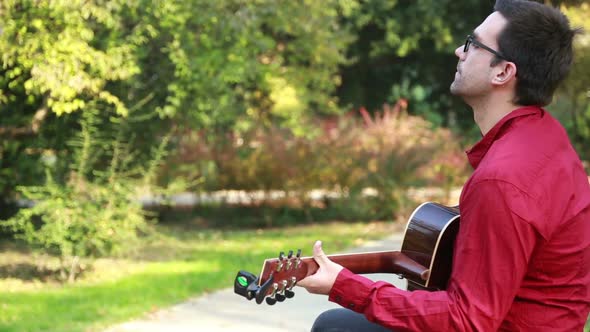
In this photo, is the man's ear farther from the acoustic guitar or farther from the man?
the acoustic guitar

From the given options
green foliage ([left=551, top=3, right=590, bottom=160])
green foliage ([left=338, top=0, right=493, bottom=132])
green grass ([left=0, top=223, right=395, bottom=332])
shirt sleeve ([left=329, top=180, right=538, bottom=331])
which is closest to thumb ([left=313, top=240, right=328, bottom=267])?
shirt sleeve ([left=329, top=180, right=538, bottom=331])

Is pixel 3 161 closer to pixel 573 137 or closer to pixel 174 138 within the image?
pixel 174 138

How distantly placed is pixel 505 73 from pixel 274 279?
888mm

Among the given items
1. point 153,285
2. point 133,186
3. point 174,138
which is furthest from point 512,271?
point 174,138

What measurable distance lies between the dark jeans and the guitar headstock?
366 millimetres

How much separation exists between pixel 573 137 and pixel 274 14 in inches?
425

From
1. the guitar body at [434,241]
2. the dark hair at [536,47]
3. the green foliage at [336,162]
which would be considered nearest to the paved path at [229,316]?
the guitar body at [434,241]

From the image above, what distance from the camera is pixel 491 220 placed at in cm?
231

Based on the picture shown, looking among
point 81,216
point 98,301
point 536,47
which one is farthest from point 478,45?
point 81,216

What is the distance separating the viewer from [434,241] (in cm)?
288

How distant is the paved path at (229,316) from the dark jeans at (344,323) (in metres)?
3.47

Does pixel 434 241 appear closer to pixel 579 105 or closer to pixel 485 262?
pixel 485 262

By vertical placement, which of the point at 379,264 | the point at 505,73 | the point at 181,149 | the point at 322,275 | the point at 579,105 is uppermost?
the point at 505,73

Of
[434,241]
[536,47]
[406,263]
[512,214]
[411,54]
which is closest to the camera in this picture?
[512,214]
